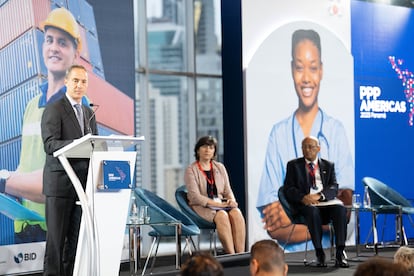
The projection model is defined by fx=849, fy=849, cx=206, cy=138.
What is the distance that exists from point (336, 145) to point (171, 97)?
1997 mm

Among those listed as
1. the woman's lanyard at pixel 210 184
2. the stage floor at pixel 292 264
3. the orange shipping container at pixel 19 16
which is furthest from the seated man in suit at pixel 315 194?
the orange shipping container at pixel 19 16

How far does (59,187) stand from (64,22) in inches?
97.9

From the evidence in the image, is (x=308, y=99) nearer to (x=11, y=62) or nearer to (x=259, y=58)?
(x=259, y=58)

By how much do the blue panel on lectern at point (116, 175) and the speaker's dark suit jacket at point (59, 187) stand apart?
309mm

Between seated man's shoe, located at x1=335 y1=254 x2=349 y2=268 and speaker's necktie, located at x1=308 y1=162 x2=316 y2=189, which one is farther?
speaker's necktie, located at x1=308 y1=162 x2=316 y2=189

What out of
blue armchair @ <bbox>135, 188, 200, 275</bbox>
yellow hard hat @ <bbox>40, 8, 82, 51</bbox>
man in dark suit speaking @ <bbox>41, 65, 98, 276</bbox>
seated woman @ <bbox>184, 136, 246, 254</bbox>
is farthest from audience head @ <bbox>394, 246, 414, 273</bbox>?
yellow hard hat @ <bbox>40, 8, 82, 51</bbox>

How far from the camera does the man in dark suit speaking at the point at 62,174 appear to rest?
5496 millimetres

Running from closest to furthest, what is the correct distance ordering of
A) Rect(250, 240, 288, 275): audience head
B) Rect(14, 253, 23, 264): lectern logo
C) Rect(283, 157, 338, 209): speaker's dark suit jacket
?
Rect(250, 240, 288, 275): audience head
Rect(14, 253, 23, 264): lectern logo
Rect(283, 157, 338, 209): speaker's dark suit jacket

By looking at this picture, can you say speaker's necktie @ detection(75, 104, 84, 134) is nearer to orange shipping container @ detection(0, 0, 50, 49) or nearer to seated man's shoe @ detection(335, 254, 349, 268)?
orange shipping container @ detection(0, 0, 50, 49)

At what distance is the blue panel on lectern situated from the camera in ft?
17.3

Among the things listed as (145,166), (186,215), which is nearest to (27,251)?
(186,215)

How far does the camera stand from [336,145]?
31.7ft

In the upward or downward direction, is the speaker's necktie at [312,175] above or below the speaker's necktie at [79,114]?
below

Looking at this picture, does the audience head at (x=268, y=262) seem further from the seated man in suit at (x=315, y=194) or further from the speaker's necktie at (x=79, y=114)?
the seated man in suit at (x=315, y=194)
